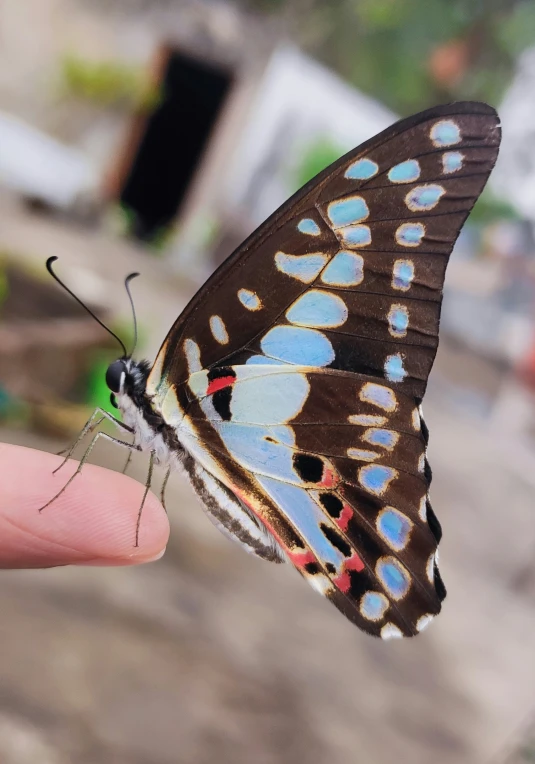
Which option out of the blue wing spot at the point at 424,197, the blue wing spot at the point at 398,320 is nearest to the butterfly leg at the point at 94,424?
the blue wing spot at the point at 398,320

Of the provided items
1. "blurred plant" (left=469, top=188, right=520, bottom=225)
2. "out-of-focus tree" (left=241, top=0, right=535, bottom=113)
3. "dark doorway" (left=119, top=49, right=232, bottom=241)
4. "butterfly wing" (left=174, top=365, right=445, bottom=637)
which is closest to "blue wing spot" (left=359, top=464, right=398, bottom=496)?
A: "butterfly wing" (left=174, top=365, right=445, bottom=637)

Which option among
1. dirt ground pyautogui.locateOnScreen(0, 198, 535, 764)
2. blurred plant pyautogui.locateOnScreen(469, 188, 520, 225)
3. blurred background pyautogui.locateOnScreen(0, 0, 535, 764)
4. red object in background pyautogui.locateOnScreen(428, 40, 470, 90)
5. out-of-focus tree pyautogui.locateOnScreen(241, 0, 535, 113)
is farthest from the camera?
red object in background pyautogui.locateOnScreen(428, 40, 470, 90)

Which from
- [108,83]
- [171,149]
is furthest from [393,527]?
[171,149]

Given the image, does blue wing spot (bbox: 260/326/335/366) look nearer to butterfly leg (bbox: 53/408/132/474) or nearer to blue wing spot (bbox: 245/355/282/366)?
blue wing spot (bbox: 245/355/282/366)

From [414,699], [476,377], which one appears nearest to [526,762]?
[414,699]

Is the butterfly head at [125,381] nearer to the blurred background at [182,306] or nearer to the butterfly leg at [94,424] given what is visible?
the butterfly leg at [94,424]
